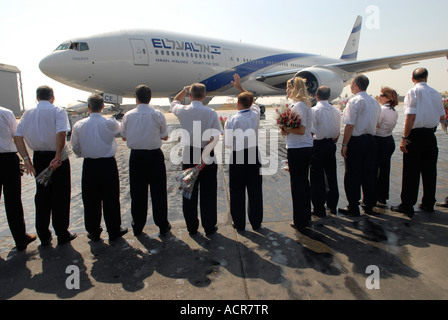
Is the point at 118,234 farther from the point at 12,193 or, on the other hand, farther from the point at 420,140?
the point at 420,140

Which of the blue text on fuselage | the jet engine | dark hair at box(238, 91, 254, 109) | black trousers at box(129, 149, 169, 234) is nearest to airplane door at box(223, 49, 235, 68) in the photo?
the blue text on fuselage

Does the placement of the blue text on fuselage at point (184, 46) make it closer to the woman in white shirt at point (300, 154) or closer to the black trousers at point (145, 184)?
the black trousers at point (145, 184)

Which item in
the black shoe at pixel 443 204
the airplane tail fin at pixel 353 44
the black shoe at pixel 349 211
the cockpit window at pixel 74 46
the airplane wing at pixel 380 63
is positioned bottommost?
the black shoe at pixel 349 211

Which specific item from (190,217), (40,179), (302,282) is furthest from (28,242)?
(302,282)

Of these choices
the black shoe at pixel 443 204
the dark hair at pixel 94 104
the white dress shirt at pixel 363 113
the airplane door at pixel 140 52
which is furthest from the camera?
the airplane door at pixel 140 52

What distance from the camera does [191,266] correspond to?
8.98 feet

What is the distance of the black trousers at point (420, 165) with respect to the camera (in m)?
3.81

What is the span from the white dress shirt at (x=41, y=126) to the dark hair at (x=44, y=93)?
91 mm

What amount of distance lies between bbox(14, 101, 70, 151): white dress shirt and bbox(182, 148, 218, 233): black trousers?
1.47 metres

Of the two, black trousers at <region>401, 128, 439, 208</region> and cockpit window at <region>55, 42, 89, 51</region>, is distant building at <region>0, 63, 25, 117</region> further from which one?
black trousers at <region>401, 128, 439, 208</region>

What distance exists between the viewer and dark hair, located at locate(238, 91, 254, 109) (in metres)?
3.46

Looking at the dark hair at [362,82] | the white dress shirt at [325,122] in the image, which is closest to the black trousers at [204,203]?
the white dress shirt at [325,122]

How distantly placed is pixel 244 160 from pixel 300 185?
0.74 m
